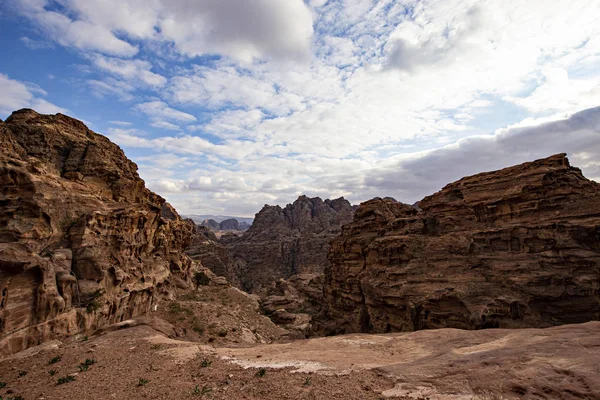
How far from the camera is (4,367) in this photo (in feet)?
50.3

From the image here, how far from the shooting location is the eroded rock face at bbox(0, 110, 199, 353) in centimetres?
1911

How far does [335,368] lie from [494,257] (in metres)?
20.4

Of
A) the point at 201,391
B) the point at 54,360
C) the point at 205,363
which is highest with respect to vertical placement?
the point at 201,391

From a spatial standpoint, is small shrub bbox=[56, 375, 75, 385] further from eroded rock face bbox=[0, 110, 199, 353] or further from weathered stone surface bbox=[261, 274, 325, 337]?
weathered stone surface bbox=[261, 274, 325, 337]

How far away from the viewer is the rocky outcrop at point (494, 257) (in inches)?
875

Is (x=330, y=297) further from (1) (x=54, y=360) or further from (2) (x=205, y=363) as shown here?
(1) (x=54, y=360)

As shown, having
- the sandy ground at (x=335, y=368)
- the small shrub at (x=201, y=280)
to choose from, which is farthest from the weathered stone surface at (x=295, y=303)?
the sandy ground at (x=335, y=368)

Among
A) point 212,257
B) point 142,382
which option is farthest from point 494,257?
point 212,257

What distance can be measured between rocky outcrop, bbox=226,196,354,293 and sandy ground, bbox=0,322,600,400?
82.0 metres

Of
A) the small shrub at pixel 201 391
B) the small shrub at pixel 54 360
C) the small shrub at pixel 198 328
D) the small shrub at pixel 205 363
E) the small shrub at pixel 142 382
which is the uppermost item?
the small shrub at pixel 201 391

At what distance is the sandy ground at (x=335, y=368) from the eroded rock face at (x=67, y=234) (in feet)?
11.9

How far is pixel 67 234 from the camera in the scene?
25578 millimetres

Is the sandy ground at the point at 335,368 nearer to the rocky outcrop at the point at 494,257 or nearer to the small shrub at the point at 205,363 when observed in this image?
the small shrub at the point at 205,363

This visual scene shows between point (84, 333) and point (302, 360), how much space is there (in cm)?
1875
